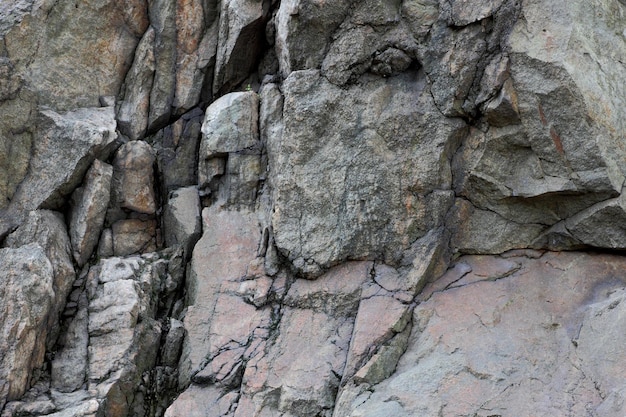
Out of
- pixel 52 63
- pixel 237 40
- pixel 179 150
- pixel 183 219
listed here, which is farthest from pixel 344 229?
pixel 52 63

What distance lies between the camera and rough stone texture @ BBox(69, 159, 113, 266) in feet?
27.4

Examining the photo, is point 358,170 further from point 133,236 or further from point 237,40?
point 133,236

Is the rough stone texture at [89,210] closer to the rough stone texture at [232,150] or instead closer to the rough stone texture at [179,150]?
the rough stone texture at [179,150]

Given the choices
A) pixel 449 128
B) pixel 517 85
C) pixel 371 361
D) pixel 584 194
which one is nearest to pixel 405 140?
pixel 449 128

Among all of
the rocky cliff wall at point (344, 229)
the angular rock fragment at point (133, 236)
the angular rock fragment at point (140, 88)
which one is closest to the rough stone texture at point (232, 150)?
the rocky cliff wall at point (344, 229)

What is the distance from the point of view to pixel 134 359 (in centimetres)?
748

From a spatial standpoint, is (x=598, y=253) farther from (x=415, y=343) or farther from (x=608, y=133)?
(x=415, y=343)

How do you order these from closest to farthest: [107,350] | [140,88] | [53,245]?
[107,350], [53,245], [140,88]

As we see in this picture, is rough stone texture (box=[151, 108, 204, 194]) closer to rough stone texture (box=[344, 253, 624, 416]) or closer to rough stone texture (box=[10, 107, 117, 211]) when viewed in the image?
rough stone texture (box=[10, 107, 117, 211])

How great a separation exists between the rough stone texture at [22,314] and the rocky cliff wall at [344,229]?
0.02 metres

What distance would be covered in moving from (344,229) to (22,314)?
150 inches

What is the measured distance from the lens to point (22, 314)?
7223 millimetres

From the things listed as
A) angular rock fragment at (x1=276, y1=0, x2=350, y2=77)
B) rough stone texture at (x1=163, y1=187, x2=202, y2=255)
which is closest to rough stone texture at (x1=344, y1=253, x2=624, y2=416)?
angular rock fragment at (x1=276, y1=0, x2=350, y2=77)

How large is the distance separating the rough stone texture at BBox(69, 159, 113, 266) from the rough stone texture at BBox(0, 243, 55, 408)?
0.65 metres
